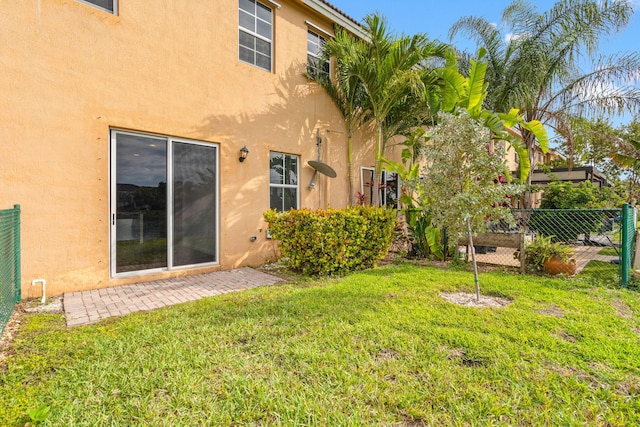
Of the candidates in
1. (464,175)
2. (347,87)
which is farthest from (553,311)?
(347,87)

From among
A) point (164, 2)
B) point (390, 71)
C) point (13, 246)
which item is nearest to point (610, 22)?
point (390, 71)

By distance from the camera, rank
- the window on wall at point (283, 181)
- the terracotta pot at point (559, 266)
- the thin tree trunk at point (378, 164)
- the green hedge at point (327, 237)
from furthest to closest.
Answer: the thin tree trunk at point (378, 164), the window on wall at point (283, 181), the terracotta pot at point (559, 266), the green hedge at point (327, 237)

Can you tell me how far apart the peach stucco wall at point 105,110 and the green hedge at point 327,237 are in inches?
54.4

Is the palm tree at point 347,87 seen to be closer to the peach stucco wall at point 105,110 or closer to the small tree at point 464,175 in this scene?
the peach stucco wall at point 105,110

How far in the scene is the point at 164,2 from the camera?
20.7 feet

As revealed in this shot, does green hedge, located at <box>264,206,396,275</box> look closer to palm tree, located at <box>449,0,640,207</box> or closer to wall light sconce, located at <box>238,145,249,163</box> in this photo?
wall light sconce, located at <box>238,145,249,163</box>

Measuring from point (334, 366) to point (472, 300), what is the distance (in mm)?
3079

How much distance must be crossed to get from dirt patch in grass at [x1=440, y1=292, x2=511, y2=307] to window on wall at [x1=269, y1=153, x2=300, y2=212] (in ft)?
15.4

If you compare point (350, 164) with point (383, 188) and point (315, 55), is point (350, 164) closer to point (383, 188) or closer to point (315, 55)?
point (383, 188)

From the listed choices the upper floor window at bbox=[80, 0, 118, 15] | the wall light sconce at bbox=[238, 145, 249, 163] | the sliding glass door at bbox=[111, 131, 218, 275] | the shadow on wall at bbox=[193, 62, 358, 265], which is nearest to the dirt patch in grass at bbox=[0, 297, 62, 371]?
the sliding glass door at bbox=[111, 131, 218, 275]

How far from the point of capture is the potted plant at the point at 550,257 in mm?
6633

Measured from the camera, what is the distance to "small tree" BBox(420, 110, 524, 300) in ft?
15.3

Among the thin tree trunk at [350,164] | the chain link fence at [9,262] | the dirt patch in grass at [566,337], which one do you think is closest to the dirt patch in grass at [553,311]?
the dirt patch in grass at [566,337]

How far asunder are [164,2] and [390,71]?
5.34 m
